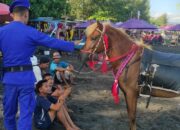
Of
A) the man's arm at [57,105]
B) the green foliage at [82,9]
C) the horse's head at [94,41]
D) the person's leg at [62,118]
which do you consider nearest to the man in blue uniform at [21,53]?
the horse's head at [94,41]

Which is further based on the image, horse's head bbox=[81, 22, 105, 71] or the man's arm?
the man's arm

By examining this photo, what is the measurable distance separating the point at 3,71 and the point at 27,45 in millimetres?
488

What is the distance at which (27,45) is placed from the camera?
162 inches

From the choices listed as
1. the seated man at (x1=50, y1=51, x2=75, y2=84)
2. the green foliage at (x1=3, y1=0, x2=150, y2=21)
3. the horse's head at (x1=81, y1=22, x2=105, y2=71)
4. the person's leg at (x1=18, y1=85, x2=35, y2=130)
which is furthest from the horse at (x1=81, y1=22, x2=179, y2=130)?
the green foliage at (x1=3, y1=0, x2=150, y2=21)

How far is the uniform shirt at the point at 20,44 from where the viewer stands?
4.07m

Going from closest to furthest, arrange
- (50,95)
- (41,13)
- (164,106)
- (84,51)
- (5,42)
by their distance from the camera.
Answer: (5,42)
(84,51)
(50,95)
(164,106)
(41,13)

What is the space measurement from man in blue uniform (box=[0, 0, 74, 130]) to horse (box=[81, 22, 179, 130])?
4.01 feet

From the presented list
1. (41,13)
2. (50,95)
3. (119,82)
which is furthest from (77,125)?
(41,13)

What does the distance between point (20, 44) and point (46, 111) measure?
193 cm

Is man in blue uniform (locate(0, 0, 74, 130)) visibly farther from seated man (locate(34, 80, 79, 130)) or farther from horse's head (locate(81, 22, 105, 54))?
seated man (locate(34, 80, 79, 130))

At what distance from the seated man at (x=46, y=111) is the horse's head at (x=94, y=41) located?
2.85ft

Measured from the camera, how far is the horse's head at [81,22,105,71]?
5.41m

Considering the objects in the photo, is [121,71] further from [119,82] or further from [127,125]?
[127,125]

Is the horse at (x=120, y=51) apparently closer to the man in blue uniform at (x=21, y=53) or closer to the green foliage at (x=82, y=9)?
the man in blue uniform at (x=21, y=53)
